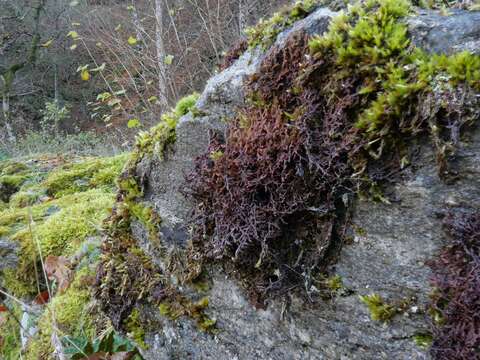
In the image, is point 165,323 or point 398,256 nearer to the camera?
point 398,256

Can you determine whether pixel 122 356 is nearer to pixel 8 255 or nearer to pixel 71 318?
pixel 71 318

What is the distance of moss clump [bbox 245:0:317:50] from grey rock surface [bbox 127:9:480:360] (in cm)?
7

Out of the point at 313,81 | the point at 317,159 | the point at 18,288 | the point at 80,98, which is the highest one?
the point at 313,81

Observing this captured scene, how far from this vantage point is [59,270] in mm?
2961

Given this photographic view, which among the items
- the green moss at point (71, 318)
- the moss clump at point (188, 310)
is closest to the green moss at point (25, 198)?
the green moss at point (71, 318)

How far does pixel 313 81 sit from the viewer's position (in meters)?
1.40

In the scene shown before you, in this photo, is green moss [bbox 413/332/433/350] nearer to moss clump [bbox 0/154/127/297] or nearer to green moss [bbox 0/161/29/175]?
moss clump [bbox 0/154/127/297]

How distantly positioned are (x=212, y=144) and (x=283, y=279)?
2.13 ft

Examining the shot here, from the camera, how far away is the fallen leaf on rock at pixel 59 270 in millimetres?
2893

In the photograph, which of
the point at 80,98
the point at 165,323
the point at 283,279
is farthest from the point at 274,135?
the point at 80,98

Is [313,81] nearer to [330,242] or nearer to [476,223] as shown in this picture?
[330,242]

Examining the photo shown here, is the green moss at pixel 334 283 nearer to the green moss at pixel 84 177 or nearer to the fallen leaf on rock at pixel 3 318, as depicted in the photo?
the fallen leaf on rock at pixel 3 318

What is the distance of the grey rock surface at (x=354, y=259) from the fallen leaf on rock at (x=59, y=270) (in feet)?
4.36

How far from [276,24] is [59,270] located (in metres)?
2.42
